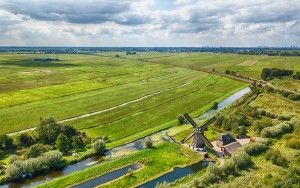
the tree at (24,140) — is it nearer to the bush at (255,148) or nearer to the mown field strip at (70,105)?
the mown field strip at (70,105)

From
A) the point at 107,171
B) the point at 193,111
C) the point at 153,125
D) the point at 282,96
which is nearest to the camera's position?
the point at 107,171

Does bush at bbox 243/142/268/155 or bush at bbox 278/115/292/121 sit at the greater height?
bush at bbox 243/142/268/155

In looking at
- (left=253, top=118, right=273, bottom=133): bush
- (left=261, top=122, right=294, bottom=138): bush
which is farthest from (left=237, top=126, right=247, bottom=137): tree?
(left=261, top=122, right=294, bottom=138): bush

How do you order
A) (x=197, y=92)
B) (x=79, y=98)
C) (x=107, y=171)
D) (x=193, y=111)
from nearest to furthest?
(x=107, y=171), (x=193, y=111), (x=79, y=98), (x=197, y=92)

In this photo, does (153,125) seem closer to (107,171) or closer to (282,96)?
(107,171)

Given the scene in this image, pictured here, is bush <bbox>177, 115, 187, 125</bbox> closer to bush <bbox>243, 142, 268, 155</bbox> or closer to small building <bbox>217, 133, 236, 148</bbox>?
small building <bbox>217, 133, 236, 148</bbox>

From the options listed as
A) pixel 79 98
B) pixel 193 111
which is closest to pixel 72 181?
pixel 193 111

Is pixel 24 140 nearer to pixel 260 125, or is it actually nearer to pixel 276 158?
pixel 276 158
